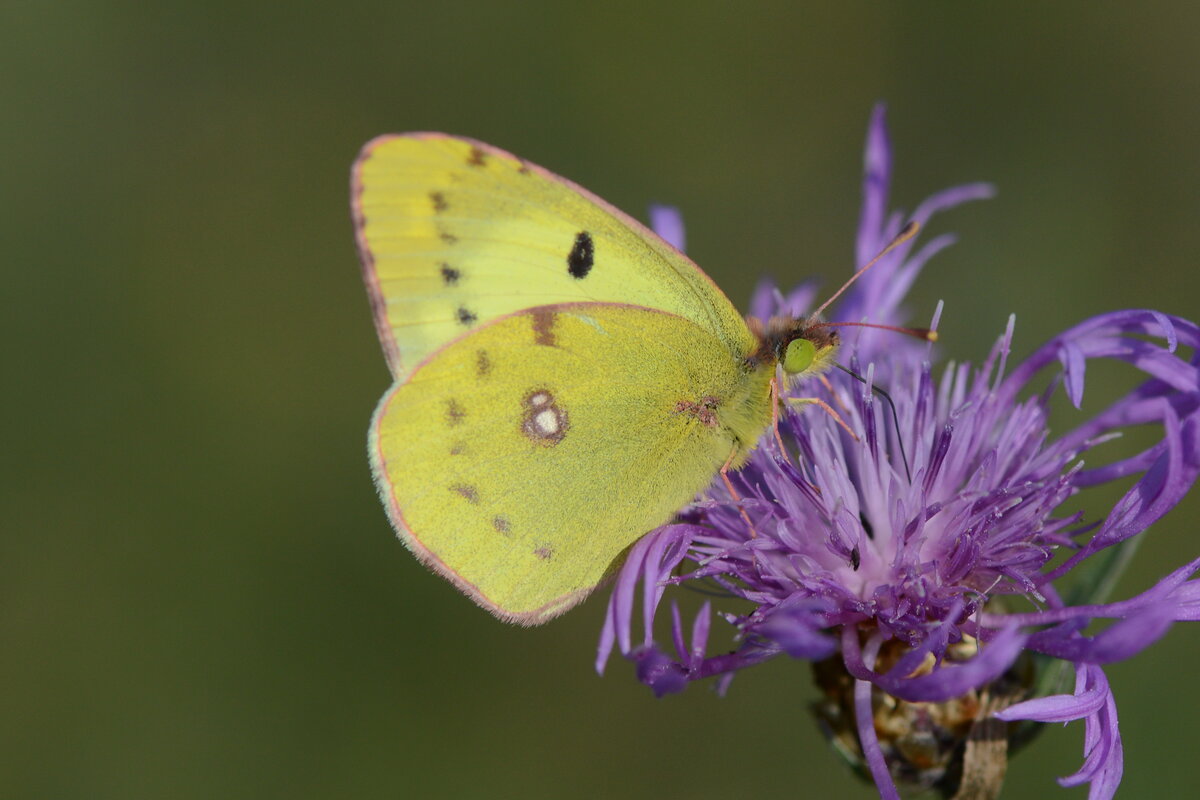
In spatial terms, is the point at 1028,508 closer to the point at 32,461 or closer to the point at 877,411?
the point at 877,411

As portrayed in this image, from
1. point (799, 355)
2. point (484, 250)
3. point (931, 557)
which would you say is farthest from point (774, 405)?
point (484, 250)

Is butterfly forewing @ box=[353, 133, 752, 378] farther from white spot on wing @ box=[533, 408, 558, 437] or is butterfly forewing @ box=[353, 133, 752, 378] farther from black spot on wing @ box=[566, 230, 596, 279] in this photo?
white spot on wing @ box=[533, 408, 558, 437]

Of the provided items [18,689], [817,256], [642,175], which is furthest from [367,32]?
[18,689]

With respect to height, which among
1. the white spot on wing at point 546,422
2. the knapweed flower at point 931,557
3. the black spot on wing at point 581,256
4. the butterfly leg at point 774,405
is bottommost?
the knapweed flower at point 931,557

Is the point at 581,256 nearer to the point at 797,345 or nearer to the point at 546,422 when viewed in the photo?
the point at 546,422

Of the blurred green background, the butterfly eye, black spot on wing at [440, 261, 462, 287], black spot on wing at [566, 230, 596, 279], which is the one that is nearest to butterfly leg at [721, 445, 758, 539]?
the butterfly eye

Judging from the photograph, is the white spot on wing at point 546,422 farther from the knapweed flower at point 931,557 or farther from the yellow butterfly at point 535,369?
the knapweed flower at point 931,557

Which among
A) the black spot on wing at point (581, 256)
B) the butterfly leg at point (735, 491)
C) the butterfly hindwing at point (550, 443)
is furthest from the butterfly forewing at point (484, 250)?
the butterfly leg at point (735, 491)
